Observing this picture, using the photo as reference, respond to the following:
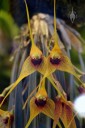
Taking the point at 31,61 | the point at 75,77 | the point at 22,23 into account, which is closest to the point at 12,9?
the point at 22,23

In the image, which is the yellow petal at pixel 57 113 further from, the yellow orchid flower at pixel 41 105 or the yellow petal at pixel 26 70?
the yellow petal at pixel 26 70

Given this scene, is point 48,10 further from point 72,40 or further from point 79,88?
point 79,88

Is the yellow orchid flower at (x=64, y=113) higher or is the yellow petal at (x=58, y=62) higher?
the yellow petal at (x=58, y=62)

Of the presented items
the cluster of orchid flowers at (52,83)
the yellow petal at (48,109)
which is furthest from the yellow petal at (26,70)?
the yellow petal at (48,109)

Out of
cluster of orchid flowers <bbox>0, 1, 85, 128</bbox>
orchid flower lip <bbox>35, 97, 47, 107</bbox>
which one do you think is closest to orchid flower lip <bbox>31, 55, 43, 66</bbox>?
cluster of orchid flowers <bbox>0, 1, 85, 128</bbox>

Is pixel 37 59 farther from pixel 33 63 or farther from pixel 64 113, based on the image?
pixel 64 113

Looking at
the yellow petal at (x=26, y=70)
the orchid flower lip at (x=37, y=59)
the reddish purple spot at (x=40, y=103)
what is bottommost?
the reddish purple spot at (x=40, y=103)
